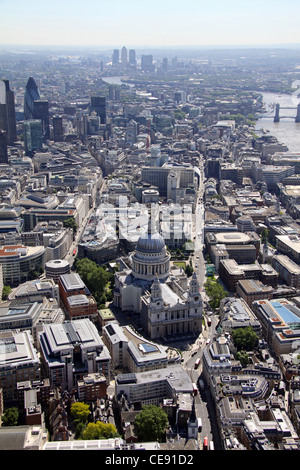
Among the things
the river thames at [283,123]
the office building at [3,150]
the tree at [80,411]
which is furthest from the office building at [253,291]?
the river thames at [283,123]

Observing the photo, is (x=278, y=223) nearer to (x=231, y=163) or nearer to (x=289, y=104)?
(x=231, y=163)

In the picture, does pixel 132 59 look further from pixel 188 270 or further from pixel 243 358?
pixel 243 358

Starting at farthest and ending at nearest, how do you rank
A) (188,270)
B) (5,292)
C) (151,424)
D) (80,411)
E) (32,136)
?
(32,136), (188,270), (5,292), (80,411), (151,424)

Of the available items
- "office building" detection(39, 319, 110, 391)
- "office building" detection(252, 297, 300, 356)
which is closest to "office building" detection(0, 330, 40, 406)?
"office building" detection(39, 319, 110, 391)

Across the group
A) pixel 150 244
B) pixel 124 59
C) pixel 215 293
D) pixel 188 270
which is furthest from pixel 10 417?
pixel 124 59

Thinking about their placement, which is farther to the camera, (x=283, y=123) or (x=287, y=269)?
(x=283, y=123)

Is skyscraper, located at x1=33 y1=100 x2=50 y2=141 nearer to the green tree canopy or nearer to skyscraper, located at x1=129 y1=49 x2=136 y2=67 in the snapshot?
the green tree canopy

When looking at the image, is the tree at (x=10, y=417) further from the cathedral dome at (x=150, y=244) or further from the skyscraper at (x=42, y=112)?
the skyscraper at (x=42, y=112)
